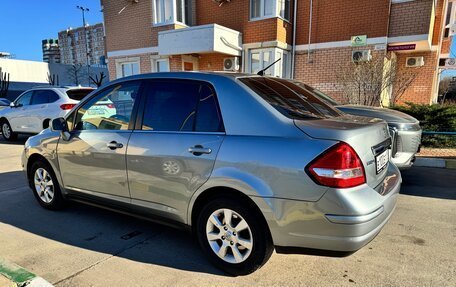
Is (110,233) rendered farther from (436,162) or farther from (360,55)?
(360,55)

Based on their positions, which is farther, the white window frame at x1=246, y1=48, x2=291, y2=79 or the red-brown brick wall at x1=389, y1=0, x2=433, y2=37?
the white window frame at x1=246, y1=48, x2=291, y2=79

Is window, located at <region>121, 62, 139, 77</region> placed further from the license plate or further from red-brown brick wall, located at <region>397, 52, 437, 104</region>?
the license plate

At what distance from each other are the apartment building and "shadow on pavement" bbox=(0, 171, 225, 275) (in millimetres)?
8562

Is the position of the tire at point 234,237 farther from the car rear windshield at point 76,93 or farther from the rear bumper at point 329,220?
the car rear windshield at point 76,93

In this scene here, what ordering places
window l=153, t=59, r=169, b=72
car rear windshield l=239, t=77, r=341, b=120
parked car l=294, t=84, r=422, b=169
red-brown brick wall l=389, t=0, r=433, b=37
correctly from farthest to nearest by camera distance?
1. window l=153, t=59, r=169, b=72
2. red-brown brick wall l=389, t=0, r=433, b=37
3. parked car l=294, t=84, r=422, b=169
4. car rear windshield l=239, t=77, r=341, b=120

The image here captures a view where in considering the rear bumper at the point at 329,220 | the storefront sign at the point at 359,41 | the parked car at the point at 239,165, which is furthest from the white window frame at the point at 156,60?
the rear bumper at the point at 329,220

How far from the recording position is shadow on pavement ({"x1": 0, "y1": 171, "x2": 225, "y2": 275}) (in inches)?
123

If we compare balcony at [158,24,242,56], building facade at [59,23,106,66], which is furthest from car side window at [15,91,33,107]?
building facade at [59,23,106,66]

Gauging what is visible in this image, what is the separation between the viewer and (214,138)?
109 inches

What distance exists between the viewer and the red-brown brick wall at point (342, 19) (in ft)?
34.3

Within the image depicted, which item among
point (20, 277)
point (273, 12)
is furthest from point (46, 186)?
point (273, 12)

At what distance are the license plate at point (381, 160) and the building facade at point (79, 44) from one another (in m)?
68.4

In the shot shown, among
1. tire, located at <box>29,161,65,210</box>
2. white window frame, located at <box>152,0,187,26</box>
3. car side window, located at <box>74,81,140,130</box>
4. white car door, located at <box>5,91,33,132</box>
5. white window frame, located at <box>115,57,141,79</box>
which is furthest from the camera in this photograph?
white window frame, located at <box>115,57,141,79</box>

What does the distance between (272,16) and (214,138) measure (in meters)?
9.82
